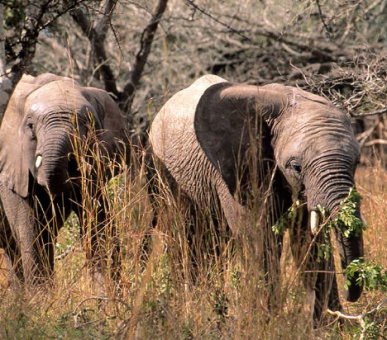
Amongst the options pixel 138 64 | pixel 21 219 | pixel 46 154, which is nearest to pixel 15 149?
pixel 21 219

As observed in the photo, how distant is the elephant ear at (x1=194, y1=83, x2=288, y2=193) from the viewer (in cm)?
494

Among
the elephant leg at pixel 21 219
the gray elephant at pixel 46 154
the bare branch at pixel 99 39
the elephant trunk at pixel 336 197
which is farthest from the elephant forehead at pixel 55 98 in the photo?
the bare branch at pixel 99 39

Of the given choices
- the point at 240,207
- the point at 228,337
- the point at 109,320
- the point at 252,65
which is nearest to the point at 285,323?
the point at 228,337

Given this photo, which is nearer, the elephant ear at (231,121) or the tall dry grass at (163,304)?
the tall dry grass at (163,304)

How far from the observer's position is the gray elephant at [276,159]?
4.29m

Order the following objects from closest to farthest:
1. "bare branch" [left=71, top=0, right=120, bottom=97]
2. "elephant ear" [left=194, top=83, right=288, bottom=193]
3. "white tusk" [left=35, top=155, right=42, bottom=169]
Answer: "elephant ear" [left=194, top=83, right=288, bottom=193]
"white tusk" [left=35, top=155, right=42, bottom=169]
"bare branch" [left=71, top=0, right=120, bottom=97]

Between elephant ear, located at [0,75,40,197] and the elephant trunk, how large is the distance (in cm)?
205

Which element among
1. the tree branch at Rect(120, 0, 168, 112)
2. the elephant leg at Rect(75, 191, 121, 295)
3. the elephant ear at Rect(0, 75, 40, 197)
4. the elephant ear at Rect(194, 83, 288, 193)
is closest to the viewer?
the elephant leg at Rect(75, 191, 121, 295)

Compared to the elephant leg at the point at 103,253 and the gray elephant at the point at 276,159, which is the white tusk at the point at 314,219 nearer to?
the gray elephant at the point at 276,159

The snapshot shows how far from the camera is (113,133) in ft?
18.9

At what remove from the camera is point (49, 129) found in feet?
16.8

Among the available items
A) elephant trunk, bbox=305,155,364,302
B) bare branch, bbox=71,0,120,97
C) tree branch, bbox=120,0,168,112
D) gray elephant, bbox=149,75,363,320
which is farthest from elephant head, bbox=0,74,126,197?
tree branch, bbox=120,0,168,112

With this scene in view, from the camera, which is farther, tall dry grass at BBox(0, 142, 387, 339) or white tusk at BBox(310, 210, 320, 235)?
white tusk at BBox(310, 210, 320, 235)

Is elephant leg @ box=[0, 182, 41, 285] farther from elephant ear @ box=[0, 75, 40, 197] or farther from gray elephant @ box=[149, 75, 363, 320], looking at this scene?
gray elephant @ box=[149, 75, 363, 320]
